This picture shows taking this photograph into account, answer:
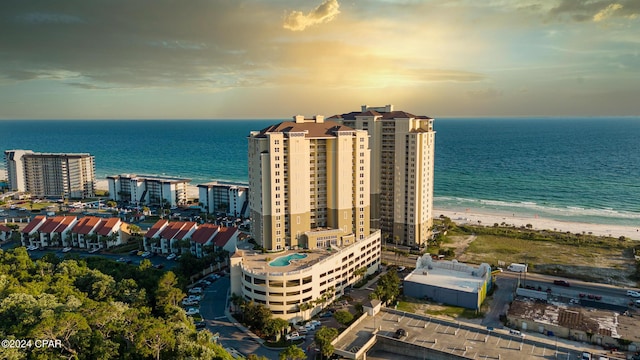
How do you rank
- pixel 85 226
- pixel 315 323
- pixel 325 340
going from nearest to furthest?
pixel 325 340
pixel 315 323
pixel 85 226

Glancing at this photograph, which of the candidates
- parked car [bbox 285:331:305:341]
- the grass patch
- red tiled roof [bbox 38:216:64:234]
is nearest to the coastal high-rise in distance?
the grass patch

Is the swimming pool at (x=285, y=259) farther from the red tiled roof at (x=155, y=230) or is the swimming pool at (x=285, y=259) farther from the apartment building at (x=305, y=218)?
the red tiled roof at (x=155, y=230)

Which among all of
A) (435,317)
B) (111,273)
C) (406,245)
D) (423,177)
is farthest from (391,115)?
(111,273)

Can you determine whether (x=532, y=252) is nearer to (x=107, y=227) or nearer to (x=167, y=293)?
(x=167, y=293)

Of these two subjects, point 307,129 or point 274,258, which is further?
point 307,129

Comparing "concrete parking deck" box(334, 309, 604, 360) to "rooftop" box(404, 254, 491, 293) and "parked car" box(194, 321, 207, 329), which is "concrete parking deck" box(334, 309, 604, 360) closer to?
"rooftop" box(404, 254, 491, 293)

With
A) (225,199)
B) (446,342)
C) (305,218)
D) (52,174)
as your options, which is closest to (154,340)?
(446,342)

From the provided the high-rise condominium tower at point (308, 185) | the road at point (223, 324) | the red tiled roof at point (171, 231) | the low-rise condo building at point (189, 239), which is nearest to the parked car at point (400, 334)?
the road at point (223, 324)
